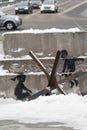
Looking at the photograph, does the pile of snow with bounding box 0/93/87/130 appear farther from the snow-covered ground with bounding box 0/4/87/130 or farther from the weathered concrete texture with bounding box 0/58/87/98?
the weathered concrete texture with bounding box 0/58/87/98

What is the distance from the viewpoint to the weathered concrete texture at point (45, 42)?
16750 mm

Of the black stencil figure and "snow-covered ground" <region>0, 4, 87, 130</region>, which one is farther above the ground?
"snow-covered ground" <region>0, 4, 87, 130</region>

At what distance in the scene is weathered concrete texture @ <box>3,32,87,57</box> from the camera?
16.8m

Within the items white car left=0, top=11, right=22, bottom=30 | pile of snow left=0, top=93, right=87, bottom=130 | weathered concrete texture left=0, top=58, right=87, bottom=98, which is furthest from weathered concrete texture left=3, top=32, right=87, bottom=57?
white car left=0, top=11, right=22, bottom=30

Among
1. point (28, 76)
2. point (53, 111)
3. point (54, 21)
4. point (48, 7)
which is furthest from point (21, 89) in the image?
point (48, 7)

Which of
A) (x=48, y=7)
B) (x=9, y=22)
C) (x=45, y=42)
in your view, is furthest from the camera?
(x=48, y=7)

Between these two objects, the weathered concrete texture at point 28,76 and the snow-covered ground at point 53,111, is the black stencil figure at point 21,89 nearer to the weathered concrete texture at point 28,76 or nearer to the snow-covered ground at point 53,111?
the weathered concrete texture at point 28,76

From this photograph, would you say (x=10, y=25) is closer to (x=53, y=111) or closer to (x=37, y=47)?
(x=37, y=47)

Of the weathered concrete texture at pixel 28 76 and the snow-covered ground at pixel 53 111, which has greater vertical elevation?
the snow-covered ground at pixel 53 111

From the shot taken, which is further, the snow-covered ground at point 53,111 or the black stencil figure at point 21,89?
the black stencil figure at point 21,89

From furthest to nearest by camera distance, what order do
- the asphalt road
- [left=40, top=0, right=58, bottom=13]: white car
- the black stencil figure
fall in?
[left=40, top=0, right=58, bottom=13]: white car < the asphalt road < the black stencil figure

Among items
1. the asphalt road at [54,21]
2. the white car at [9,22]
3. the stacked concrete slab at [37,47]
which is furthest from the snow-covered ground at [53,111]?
the white car at [9,22]

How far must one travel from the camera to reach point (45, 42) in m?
16.8

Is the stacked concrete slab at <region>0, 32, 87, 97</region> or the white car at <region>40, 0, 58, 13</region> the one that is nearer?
the stacked concrete slab at <region>0, 32, 87, 97</region>
